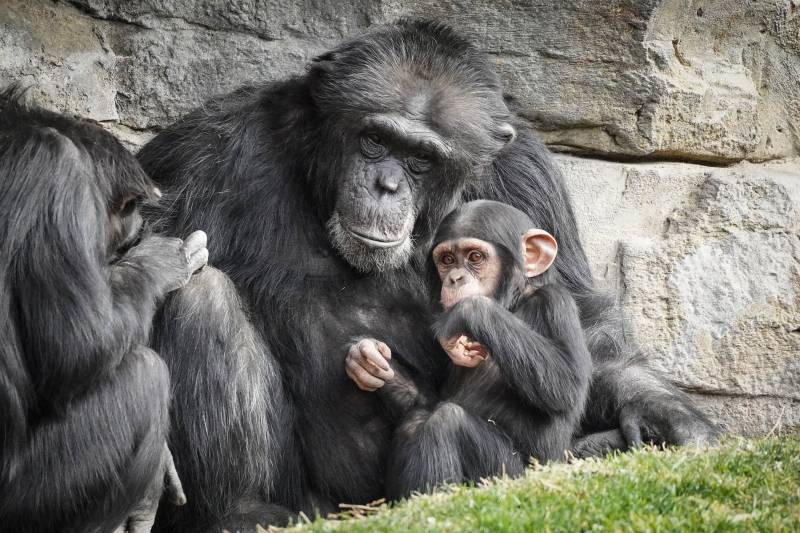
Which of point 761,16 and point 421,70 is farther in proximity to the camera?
point 761,16

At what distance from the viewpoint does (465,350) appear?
20.8 ft

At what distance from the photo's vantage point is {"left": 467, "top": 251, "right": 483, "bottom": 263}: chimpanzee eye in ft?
21.5

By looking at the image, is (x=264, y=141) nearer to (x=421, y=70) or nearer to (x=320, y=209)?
(x=320, y=209)

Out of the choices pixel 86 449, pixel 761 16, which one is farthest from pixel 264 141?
pixel 761 16

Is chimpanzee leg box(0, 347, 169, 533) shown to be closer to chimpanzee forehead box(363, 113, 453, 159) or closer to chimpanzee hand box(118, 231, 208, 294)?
chimpanzee hand box(118, 231, 208, 294)

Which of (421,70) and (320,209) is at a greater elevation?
(421,70)

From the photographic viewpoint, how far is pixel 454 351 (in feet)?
20.8

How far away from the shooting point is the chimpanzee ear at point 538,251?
22.1 feet

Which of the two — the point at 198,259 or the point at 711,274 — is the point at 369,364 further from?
the point at 711,274

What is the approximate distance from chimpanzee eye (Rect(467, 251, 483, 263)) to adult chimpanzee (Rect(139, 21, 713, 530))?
0.36m

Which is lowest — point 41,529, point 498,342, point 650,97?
point 41,529

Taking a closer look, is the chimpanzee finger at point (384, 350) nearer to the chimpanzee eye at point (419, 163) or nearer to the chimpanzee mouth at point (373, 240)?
the chimpanzee mouth at point (373, 240)

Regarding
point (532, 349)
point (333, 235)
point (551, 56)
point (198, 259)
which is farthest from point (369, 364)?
point (551, 56)

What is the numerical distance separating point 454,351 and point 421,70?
1572mm
